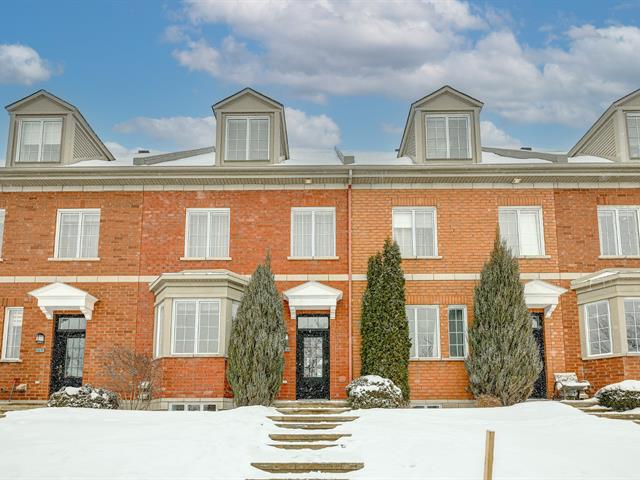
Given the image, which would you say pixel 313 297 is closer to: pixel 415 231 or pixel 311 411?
pixel 415 231

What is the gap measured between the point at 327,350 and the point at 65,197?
8.68 metres

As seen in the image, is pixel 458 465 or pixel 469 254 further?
pixel 469 254

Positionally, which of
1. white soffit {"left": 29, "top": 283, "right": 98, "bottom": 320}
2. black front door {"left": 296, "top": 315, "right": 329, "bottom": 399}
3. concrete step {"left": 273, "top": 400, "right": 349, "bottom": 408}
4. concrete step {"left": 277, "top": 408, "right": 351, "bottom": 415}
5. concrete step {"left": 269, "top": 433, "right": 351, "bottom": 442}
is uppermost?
white soffit {"left": 29, "top": 283, "right": 98, "bottom": 320}

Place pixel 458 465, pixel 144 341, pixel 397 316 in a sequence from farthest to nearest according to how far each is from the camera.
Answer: pixel 144 341 → pixel 397 316 → pixel 458 465

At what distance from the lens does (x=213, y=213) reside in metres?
20.3

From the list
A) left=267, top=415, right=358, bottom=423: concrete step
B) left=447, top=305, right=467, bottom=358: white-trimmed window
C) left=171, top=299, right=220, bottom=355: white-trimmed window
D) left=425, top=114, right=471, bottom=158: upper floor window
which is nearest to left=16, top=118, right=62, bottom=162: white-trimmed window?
left=171, top=299, right=220, bottom=355: white-trimmed window

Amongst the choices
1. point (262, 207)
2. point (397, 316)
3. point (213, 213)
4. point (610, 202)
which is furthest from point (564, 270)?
point (213, 213)

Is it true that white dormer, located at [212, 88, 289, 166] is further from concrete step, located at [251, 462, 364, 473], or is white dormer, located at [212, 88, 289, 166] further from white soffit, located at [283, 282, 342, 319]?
concrete step, located at [251, 462, 364, 473]

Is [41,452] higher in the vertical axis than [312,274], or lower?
lower

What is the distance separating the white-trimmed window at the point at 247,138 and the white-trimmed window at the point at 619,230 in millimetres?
9815

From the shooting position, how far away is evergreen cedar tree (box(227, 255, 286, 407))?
1714 centimetres

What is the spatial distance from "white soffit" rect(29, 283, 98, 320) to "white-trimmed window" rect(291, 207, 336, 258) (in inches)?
228

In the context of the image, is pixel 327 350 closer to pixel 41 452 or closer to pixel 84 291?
pixel 84 291

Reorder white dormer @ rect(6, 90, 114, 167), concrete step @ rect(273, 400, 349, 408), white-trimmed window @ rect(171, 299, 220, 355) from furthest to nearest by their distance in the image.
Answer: white dormer @ rect(6, 90, 114, 167), white-trimmed window @ rect(171, 299, 220, 355), concrete step @ rect(273, 400, 349, 408)
